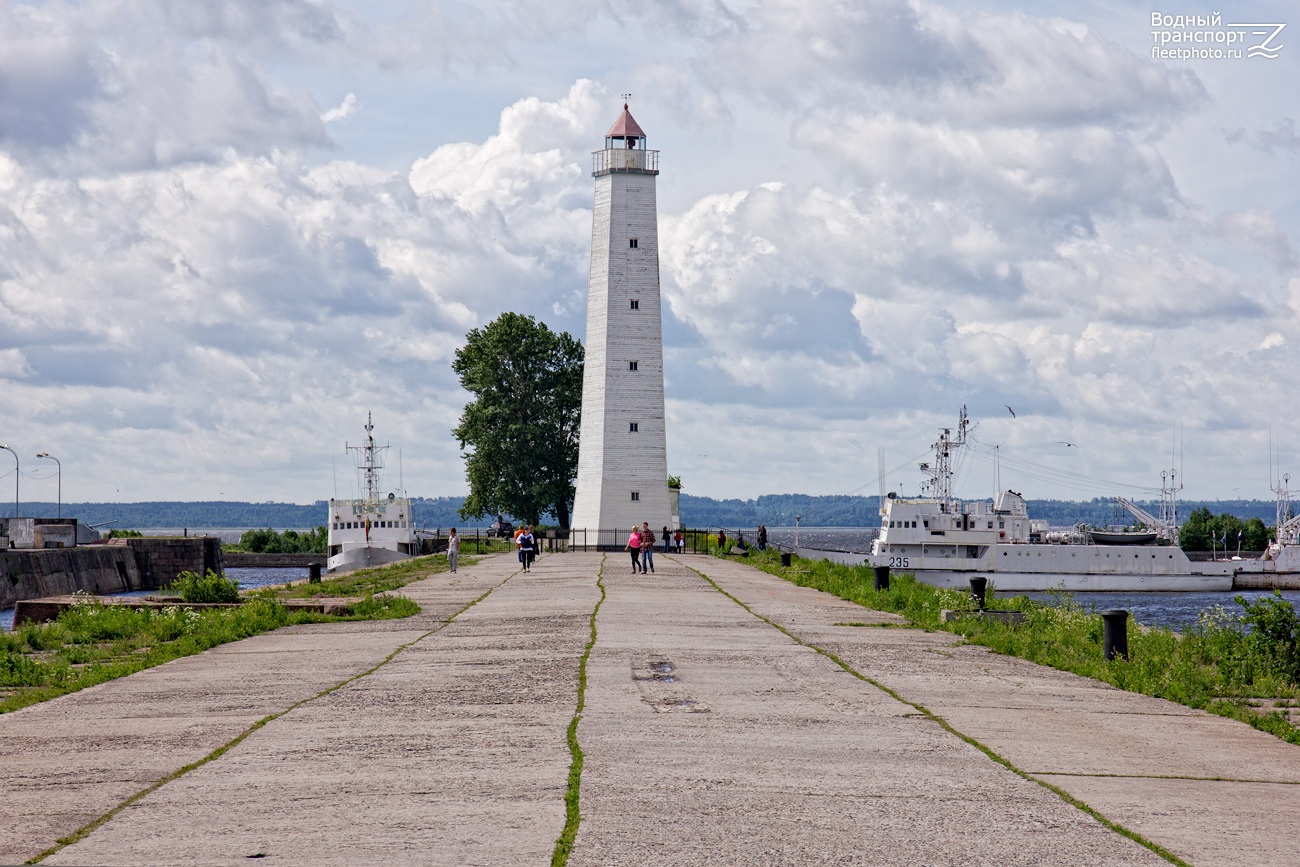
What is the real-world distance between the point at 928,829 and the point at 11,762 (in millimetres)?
6374

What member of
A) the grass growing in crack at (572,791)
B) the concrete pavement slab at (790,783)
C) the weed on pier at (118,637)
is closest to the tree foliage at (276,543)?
the weed on pier at (118,637)

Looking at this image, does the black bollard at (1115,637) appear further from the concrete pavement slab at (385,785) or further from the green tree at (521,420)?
the green tree at (521,420)

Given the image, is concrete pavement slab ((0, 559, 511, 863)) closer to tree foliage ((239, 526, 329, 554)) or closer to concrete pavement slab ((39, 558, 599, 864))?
concrete pavement slab ((39, 558, 599, 864))

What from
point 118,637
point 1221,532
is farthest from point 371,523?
point 1221,532

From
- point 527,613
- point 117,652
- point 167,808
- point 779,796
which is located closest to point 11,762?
point 167,808

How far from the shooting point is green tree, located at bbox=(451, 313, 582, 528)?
252ft

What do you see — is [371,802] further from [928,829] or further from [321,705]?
[321,705]

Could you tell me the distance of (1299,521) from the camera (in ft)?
334

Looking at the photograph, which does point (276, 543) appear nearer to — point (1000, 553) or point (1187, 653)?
point (1000, 553)

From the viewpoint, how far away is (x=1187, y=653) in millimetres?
16703

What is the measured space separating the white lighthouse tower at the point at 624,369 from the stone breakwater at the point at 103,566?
63.1 feet

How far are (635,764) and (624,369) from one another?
48.0 metres


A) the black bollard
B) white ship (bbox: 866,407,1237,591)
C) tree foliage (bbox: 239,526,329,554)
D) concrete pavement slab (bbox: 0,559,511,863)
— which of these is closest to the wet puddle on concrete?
concrete pavement slab (bbox: 0,559,511,863)

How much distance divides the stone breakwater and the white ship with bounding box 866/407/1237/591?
36879 millimetres
